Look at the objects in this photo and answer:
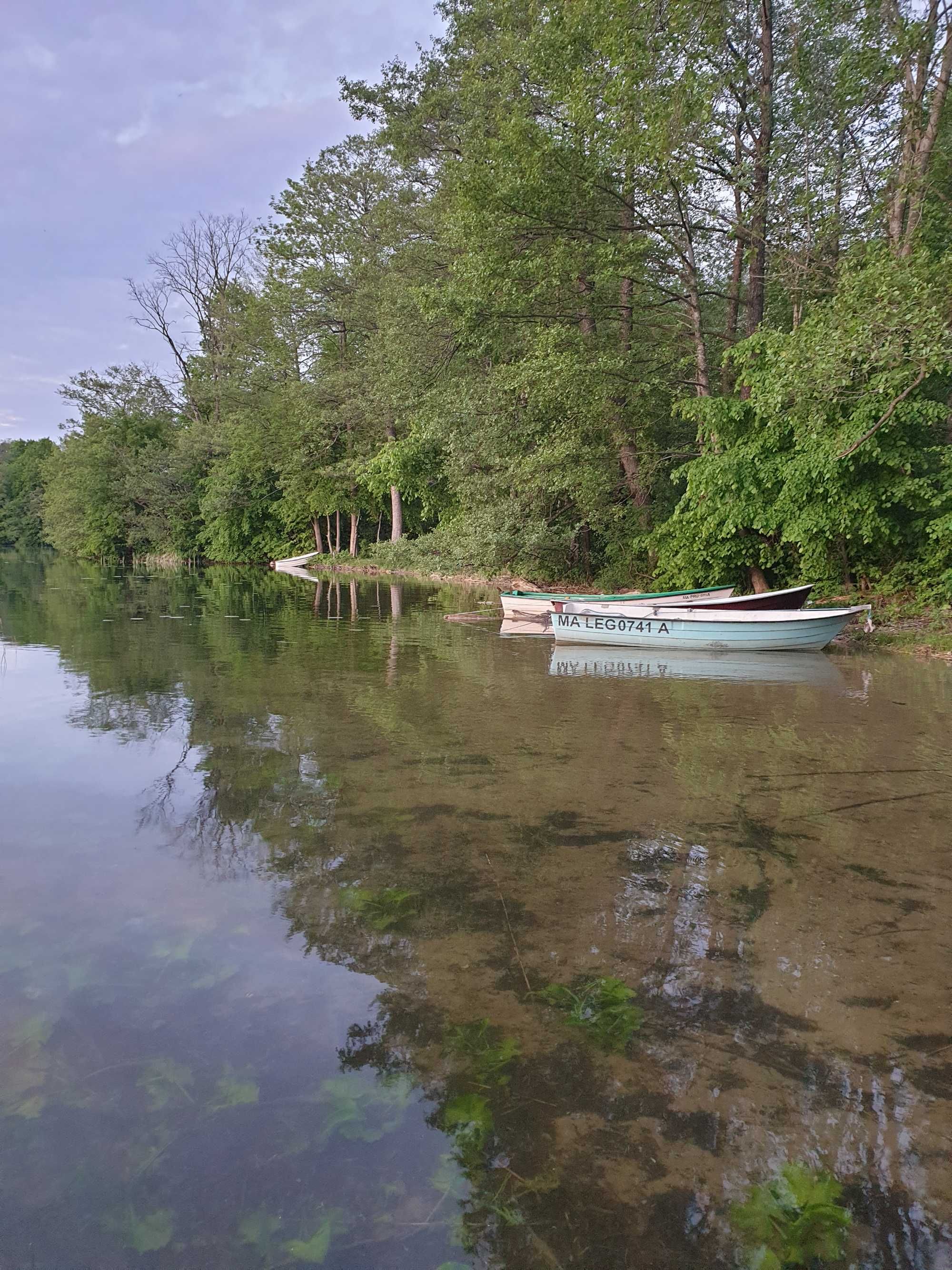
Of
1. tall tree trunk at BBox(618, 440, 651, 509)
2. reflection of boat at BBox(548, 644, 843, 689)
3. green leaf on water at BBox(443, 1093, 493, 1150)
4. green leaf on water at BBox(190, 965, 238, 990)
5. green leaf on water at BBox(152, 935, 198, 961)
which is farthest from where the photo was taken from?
tall tree trunk at BBox(618, 440, 651, 509)

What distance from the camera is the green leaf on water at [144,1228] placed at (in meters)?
2.20

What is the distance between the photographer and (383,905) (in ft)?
13.4

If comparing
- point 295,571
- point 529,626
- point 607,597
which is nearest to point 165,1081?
point 607,597

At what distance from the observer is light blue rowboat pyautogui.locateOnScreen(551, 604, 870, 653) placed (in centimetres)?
1198

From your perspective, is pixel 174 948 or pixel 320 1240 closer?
pixel 320 1240

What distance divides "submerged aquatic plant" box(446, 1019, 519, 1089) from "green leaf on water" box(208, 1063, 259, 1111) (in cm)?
73

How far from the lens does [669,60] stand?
14188 millimetres

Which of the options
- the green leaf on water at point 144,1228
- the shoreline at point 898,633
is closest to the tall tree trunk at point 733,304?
the shoreline at point 898,633

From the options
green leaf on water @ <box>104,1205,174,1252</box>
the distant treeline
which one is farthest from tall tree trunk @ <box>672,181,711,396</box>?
green leaf on water @ <box>104,1205,174,1252</box>

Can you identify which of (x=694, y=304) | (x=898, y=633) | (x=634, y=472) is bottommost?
(x=898, y=633)

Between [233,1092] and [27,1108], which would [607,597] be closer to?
[233,1092]

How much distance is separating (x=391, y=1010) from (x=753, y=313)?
1653 cm

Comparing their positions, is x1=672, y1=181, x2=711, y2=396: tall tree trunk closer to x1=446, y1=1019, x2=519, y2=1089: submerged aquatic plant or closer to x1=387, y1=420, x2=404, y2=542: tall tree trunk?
x1=446, y1=1019, x2=519, y2=1089: submerged aquatic plant

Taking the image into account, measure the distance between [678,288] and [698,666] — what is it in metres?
13.6
